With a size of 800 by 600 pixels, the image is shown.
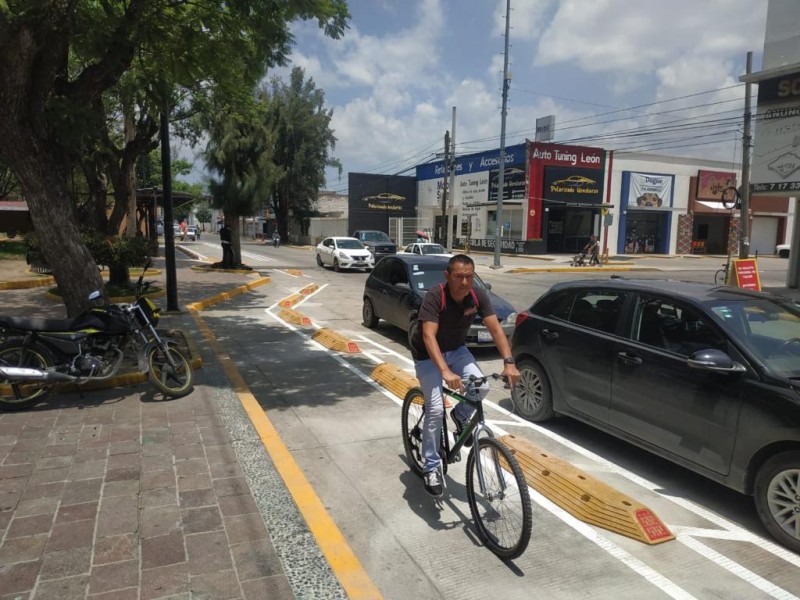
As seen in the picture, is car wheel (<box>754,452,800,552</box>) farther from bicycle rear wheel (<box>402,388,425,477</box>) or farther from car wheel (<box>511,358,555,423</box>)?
bicycle rear wheel (<box>402,388,425,477</box>)

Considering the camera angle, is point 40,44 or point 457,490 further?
point 40,44

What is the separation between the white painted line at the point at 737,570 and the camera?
126 inches

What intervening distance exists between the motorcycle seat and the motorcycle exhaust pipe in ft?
A: 1.30

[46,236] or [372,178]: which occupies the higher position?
[372,178]

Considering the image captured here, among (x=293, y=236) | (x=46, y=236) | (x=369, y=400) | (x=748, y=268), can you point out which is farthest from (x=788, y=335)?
(x=293, y=236)

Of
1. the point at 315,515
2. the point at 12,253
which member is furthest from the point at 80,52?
the point at 12,253

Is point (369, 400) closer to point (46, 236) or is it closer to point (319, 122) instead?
point (46, 236)

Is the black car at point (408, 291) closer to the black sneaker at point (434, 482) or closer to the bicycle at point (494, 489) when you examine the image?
the black sneaker at point (434, 482)

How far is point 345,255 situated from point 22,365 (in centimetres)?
1927

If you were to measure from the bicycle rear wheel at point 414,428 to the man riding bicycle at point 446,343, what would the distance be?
0.43 metres

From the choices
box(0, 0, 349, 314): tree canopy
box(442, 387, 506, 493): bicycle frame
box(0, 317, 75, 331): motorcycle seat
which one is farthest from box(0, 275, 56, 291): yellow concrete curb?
box(442, 387, 506, 493): bicycle frame

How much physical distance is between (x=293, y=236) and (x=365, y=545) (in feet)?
178

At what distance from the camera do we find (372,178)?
162ft

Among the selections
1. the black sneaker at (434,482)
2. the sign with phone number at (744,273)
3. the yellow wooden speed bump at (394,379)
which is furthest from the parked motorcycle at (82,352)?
the sign with phone number at (744,273)
